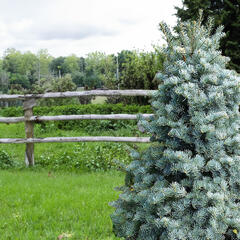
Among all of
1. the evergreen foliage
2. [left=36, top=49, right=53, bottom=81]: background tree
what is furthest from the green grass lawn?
[left=36, top=49, right=53, bottom=81]: background tree

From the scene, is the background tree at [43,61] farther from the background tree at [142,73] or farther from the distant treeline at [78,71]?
the background tree at [142,73]

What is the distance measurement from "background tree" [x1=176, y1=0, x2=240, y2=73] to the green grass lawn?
7111 mm

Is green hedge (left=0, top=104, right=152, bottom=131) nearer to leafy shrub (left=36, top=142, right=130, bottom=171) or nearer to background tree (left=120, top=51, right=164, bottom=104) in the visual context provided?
background tree (left=120, top=51, right=164, bottom=104)

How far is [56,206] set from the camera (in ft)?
14.3

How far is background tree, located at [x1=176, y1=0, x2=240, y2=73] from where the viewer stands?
10.9 metres

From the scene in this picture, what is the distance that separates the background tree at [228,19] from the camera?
428 inches

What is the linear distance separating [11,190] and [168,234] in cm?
390

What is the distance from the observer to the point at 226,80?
2064 mm

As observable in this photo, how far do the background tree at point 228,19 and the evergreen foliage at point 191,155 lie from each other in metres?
9.26

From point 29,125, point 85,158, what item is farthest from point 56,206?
point 29,125

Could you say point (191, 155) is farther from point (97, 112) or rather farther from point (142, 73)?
point (142, 73)

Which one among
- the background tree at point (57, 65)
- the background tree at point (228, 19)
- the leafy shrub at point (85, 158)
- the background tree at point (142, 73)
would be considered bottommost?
the leafy shrub at point (85, 158)

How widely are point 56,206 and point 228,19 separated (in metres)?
9.62

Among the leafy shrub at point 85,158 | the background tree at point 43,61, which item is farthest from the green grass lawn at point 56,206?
the background tree at point 43,61
